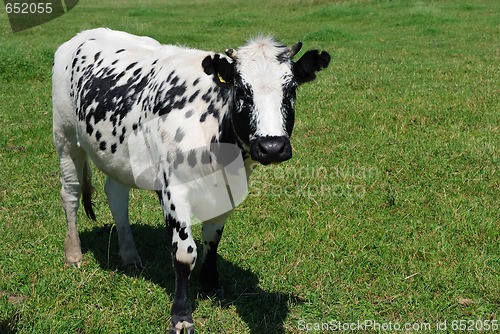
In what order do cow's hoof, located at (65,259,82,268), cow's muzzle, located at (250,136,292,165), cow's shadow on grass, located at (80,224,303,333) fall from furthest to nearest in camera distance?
cow's hoof, located at (65,259,82,268) → cow's shadow on grass, located at (80,224,303,333) → cow's muzzle, located at (250,136,292,165)

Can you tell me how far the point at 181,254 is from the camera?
4270 mm

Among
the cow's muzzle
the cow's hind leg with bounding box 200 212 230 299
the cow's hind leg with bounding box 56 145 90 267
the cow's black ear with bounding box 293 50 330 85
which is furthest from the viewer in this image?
the cow's hind leg with bounding box 56 145 90 267

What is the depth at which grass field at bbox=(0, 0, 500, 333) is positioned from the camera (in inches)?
183

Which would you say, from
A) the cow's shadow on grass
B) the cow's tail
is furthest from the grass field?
the cow's tail

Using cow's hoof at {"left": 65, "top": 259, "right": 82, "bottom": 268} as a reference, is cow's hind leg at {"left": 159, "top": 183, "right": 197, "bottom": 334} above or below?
above

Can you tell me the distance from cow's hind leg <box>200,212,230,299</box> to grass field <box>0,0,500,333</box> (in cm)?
13

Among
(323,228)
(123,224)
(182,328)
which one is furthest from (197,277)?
(323,228)

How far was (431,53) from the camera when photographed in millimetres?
15594

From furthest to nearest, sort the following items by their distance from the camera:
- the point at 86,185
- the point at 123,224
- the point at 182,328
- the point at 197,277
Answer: the point at 86,185 < the point at 123,224 < the point at 197,277 < the point at 182,328

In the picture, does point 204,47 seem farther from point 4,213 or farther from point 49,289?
point 49,289

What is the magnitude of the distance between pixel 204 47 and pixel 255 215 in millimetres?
12001

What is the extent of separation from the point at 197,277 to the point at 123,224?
2.80 ft

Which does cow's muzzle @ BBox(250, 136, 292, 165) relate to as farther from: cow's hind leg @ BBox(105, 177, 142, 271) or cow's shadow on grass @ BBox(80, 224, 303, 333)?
cow's hind leg @ BBox(105, 177, 142, 271)

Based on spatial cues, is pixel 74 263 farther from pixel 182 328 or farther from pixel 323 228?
pixel 323 228
